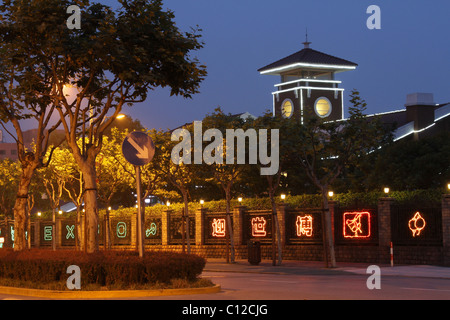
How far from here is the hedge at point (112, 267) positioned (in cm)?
1919

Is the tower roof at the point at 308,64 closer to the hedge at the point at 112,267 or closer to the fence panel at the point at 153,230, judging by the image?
the fence panel at the point at 153,230

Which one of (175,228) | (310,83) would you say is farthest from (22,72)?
(310,83)

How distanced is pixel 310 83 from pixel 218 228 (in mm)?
46495

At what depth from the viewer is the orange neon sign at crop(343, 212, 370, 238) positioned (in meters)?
35.5

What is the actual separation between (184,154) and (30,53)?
1668cm

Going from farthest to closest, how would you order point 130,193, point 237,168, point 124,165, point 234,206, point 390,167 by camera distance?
point 130,193 < point 390,167 < point 124,165 < point 234,206 < point 237,168

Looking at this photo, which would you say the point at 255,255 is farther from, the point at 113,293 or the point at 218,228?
the point at 113,293

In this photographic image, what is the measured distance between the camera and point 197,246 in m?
45.3

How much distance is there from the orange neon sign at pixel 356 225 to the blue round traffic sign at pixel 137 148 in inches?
736

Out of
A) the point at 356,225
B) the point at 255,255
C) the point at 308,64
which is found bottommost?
the point at 255,255

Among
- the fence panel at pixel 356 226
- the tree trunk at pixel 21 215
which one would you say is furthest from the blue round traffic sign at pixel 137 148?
the fence panel at pixel 356 226

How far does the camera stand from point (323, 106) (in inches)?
3514
